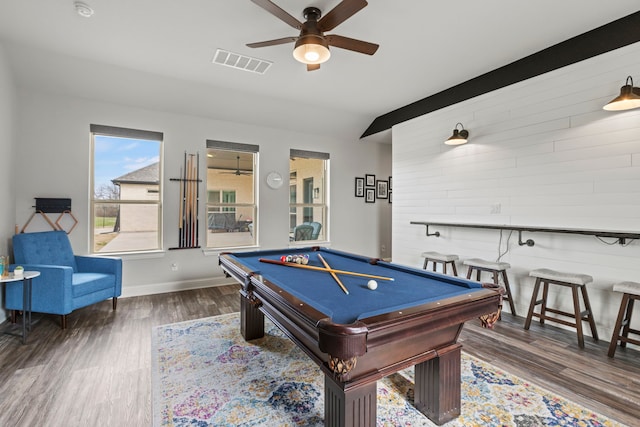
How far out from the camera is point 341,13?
2195mm

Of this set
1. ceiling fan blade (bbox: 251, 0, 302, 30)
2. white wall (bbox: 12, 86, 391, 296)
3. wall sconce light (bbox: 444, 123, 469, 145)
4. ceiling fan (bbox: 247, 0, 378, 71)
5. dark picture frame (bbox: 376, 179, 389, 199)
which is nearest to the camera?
ceiling fan blade (bbox: 251, 0, 302, 30)

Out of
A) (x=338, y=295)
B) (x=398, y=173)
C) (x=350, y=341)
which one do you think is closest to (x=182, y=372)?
(x=338, y=295)

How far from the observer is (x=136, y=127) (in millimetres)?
4414

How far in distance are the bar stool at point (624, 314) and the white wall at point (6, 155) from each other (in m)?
5.88

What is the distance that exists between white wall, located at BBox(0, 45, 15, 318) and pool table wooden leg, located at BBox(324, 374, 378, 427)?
12.5 ft

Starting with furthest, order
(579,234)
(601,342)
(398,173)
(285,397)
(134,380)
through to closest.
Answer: (398,173), (579,234), (601,342), (134,380), (285,397)

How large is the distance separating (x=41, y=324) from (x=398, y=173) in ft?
17.1

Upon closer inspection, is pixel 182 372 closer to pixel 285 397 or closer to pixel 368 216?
pixel 285 397

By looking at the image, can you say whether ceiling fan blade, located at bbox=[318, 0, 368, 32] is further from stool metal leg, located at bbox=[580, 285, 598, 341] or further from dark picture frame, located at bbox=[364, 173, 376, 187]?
dark picture frame, located at bbox=[364, 173, 376, 187]

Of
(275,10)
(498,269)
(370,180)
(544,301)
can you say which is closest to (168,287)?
(275,10)

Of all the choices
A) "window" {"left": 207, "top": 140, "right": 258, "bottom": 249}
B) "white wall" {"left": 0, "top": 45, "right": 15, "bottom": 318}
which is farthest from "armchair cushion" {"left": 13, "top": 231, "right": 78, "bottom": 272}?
"window" {"left": 207, "top": 140, "right": 258, "bottom": 249}

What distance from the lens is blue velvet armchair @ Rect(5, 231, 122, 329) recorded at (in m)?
3.08

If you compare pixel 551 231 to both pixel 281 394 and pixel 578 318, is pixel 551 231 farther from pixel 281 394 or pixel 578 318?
pixel 281 394

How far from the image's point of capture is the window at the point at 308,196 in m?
5.88
